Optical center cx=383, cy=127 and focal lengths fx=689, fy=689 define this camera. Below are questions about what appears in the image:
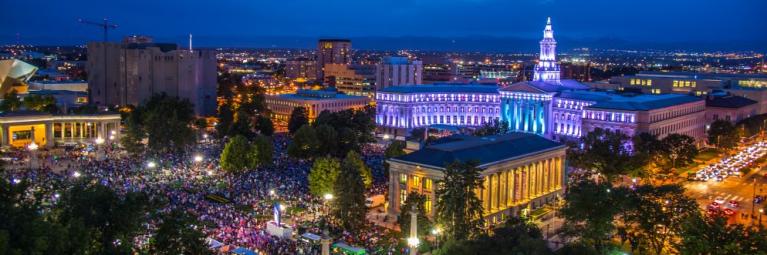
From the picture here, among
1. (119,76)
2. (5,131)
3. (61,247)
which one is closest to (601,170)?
(61,247)

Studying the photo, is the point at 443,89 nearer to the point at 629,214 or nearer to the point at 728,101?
the point at 728,101

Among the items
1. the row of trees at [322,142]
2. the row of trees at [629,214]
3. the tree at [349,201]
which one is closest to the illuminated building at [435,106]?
the row of trees at [322,142]

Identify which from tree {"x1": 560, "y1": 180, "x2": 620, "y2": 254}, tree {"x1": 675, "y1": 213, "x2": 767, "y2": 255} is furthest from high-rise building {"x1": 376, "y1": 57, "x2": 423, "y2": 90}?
tree {"x1": 675, "y1": 213, "x2": 767, "y2": 255}

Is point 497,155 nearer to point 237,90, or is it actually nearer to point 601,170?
point 601,170

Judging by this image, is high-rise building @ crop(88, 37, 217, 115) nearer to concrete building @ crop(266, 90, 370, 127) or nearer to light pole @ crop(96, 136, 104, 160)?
concrete building @ crop(266, 90, 370, 127)

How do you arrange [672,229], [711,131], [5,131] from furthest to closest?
[711,131]
[5,131]
[672,229]
